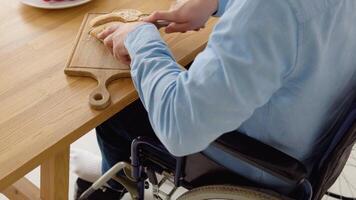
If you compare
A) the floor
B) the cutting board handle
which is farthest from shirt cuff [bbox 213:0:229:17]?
the floor

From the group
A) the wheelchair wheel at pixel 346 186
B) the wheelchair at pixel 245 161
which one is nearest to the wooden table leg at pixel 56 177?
the wheelchair at pixel 245 161

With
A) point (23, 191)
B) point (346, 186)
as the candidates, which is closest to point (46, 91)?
point (23, 191)

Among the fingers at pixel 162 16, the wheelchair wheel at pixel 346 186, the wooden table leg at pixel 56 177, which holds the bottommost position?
the wheelchair wheel at pixel 346 186

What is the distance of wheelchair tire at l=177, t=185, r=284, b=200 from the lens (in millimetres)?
807

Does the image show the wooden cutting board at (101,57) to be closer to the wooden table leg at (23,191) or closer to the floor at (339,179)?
the wooden table leg at (23,191)

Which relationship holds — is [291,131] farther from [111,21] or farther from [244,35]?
[111,21]

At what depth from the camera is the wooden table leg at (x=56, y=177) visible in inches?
36.0

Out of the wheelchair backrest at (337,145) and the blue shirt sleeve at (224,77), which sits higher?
the blue shirt sleeve at (224,77)

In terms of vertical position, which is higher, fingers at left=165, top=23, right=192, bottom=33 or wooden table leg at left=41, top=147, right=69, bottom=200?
fingers at left=165, top=23, right=192, bottom=33

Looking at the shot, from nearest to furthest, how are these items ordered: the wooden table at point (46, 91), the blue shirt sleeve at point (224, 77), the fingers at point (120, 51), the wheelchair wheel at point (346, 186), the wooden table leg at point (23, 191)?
1. the blue shirt sleeve at point (224, 77)
2. the wooden table at point (46, 91)
3. the fingers at point (120, 51)
4. the wooden table leg at point (23, 191)
5. the wheelchair wheel at point (346, 186)

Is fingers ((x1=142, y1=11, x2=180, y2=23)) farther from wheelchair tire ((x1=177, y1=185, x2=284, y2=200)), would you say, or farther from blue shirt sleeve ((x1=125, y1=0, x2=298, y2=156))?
wheelchair tire ((x1=177, y1=185, x2=284, y2=200))

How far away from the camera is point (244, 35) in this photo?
1.97 feet

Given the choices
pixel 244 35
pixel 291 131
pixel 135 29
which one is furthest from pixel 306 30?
pixel 135 29

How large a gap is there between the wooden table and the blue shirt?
128 mm
